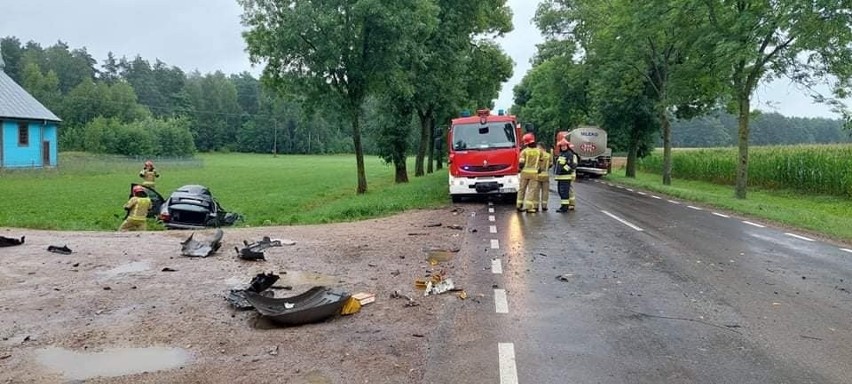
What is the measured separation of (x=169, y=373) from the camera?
4363 mm

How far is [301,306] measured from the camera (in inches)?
229

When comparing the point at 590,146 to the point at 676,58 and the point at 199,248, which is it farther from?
the point at 199,248

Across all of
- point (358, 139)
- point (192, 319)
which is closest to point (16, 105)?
point (358, 139)

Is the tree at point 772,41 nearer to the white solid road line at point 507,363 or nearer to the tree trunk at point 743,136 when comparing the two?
the tree trunk at point 743,136

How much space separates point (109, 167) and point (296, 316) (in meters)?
48.5

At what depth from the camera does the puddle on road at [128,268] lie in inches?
297

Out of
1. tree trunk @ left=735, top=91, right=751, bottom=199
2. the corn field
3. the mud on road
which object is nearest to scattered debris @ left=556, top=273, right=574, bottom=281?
the mud on road

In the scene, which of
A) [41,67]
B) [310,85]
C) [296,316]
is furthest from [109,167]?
[41,67]

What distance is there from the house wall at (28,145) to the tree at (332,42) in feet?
89.7

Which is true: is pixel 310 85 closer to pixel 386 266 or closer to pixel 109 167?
pixel 386 266

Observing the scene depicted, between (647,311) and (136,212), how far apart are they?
10.8 metres

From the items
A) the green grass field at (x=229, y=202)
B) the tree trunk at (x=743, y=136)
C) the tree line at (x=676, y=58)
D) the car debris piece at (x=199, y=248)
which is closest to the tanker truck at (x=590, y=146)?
the tree line at (x=676, y=58)

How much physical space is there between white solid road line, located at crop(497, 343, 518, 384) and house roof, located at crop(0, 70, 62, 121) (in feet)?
148

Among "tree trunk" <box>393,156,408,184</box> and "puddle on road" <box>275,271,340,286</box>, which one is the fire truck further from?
"tree trunk" <box>393,156,408,184</box>
